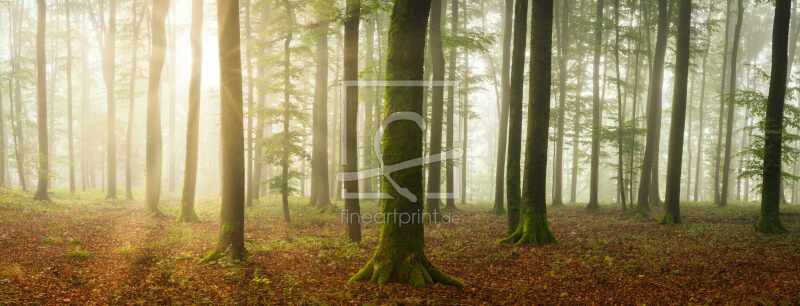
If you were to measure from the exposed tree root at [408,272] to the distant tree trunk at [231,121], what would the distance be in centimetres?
328

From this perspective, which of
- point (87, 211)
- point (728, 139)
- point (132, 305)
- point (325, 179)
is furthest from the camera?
point (728, 139)

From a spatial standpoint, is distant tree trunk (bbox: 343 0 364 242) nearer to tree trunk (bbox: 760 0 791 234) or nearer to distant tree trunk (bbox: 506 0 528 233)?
distant tree trunk (bbox: 506 0 528 233)

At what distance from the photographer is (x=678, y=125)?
677 inches

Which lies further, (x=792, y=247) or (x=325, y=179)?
(x=325, y=179)

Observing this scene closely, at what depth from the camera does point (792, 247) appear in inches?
464

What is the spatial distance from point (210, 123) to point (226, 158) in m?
54.3

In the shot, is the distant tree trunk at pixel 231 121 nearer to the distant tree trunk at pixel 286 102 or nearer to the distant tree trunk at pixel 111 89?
the distant tree trunk at pixel 286 102

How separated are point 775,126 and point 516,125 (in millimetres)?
8147

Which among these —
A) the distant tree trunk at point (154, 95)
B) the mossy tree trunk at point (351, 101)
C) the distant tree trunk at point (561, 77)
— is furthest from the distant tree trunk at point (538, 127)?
the distant tree trunk at point (561, 77)

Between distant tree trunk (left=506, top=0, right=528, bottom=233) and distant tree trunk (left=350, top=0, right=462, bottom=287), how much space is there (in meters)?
5.92

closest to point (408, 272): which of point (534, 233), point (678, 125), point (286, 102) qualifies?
point (534, 233)

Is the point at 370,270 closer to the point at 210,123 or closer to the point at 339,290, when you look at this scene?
the point at 339,290

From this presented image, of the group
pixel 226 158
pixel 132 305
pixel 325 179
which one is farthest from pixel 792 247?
pixel 325 179

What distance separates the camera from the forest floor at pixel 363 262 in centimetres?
746
